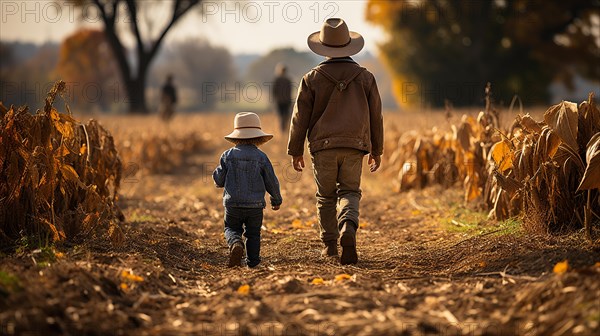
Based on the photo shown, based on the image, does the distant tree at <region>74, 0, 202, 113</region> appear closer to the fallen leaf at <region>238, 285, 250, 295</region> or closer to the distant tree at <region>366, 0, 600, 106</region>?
the distant tree at <region>366, 0, 600, 106</region>

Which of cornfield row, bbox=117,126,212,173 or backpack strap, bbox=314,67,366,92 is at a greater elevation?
backpack strap, bbox=314,67,366,92

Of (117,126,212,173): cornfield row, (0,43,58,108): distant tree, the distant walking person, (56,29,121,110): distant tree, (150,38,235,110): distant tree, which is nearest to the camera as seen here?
(117,126,212,173): cornfield row

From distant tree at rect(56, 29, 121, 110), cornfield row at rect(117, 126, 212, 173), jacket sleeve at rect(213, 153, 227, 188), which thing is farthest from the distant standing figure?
distant tree at rect(56, 29, 121, 110)

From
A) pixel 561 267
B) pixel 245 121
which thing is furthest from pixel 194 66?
pixel 561 267

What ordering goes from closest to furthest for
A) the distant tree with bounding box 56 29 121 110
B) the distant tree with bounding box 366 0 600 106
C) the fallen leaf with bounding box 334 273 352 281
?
the fallen leaf with bounding box 334 273 352 281
the distant tree with bounding box 366 0 600 106
the distant tree with bounding box 56 29 121 110

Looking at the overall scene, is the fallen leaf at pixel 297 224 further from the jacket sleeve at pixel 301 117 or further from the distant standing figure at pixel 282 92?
the distant standing figure at pixel 282 92

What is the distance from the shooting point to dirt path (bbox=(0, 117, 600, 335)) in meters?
3.84

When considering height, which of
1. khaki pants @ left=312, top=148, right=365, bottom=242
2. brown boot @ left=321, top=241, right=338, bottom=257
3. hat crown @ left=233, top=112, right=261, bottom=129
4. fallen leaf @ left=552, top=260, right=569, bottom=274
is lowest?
brown boot @ left=321, top=241, right=338, bottom=257

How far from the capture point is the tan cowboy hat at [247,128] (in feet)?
19.4

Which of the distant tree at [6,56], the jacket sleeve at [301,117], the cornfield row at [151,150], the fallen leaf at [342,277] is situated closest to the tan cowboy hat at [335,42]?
the jacket sleeve at [301,117]

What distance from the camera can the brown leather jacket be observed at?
5969 mm

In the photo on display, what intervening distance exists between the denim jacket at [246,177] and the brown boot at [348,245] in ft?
1.91

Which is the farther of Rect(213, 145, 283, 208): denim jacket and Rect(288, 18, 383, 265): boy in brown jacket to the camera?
Rect(288, 18, 383, 265): boy in brown jacket

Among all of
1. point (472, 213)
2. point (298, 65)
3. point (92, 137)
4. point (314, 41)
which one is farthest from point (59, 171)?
point (298, 65)
